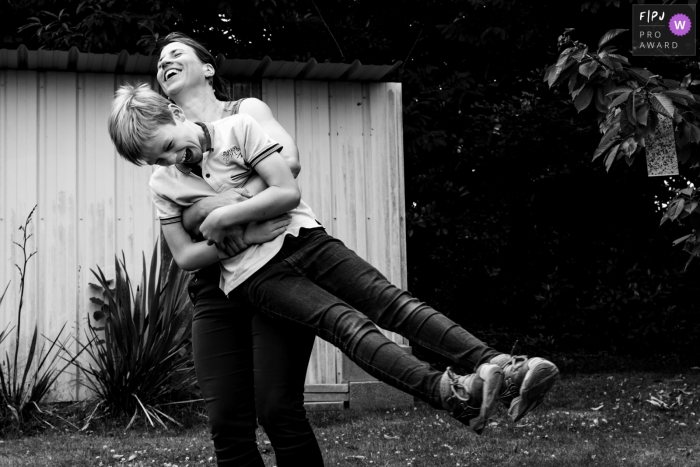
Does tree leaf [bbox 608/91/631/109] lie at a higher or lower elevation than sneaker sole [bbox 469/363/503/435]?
higher

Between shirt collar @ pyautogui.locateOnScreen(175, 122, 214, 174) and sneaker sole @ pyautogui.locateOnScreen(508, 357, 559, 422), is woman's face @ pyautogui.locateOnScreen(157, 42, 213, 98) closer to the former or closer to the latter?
shirt collar @ pyautogui.locateOnScreen(175, 122, 214, 174)

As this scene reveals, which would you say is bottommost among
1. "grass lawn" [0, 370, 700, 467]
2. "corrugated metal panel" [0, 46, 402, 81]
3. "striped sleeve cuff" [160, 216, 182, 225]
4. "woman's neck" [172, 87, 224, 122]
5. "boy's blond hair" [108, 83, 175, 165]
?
"grass lawn" [0, 370, 700, 467]

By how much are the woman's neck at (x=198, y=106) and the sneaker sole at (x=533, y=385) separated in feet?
4.51

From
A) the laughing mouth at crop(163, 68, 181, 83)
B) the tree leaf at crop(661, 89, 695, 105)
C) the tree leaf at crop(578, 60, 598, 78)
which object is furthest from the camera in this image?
the tree leaf at crop(578, 60, 598, 78)

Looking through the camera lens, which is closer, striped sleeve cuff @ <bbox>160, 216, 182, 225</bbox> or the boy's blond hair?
the boy's blond hair

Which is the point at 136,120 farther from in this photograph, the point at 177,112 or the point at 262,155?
the point at 262,155

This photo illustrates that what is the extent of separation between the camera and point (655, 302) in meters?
9.23

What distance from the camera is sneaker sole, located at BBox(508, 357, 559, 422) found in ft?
7.25

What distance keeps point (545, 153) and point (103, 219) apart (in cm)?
542

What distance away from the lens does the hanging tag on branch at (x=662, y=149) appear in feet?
13.0

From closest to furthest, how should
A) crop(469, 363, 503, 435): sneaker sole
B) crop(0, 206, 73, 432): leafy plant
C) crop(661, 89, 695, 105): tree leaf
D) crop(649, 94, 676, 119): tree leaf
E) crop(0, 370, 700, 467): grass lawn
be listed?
1. crop(469, 363, 503, 435): sneaker sole
2. crop(649, 94, 676, 119): tree leaf
3. crop(661, 89, 695, 105): tree leaf
4. crop(0, 370, 700, 467): grass lawn
5. crop(0, 206, 73, 432): leafy plant

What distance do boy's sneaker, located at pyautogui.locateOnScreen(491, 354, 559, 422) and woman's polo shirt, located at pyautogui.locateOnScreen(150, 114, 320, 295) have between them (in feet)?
2.55

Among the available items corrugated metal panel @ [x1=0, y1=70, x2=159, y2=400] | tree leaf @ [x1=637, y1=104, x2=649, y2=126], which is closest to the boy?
tree leaf @ [x1=637, y1=104, x2=649, y2=126]

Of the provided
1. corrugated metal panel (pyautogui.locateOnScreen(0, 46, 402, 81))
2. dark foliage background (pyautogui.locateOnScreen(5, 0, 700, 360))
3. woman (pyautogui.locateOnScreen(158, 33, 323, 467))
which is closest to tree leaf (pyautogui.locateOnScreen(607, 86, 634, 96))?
woman (pyautogui.locateOnScreen(158, 33, 323, 467))
